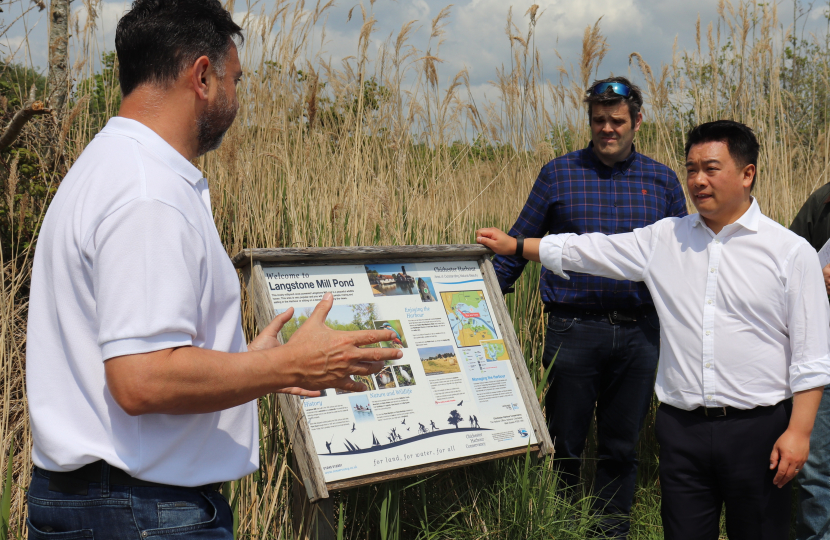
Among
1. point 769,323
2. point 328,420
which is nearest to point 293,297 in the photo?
point 328,420

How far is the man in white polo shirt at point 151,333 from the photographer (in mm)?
1001

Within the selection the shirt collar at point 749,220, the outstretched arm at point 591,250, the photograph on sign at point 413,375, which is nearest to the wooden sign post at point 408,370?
the photograph on sign at point 413,375

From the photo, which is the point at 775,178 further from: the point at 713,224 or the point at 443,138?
the point at 713,224

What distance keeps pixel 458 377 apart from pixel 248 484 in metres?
0.84

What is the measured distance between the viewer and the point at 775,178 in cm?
475

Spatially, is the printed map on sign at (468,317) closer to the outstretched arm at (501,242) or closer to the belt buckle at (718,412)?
the outstretched arm at (501,242)

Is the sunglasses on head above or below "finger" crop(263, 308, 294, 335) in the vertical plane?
above

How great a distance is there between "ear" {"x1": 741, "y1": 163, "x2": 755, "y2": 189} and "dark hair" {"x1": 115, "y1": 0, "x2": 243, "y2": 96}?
71.4 inches

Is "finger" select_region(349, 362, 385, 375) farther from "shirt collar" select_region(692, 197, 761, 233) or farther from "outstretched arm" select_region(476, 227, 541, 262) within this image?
"shirt collar" select_region(692, 197, 761, 233)

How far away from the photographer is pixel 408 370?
85.7 inches

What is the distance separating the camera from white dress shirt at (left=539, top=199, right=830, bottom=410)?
204cm

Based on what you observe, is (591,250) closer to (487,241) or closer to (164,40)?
(487,241)

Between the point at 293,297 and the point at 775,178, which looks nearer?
the point at 293,297

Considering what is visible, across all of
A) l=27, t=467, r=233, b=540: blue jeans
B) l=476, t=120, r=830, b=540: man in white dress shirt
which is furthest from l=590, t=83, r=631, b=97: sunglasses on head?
l=27, t=467, r=233, b=540: blue jeans
